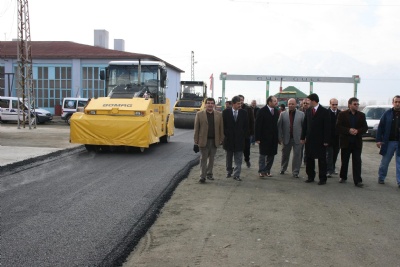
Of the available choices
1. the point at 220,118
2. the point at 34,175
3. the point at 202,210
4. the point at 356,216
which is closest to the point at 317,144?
the point at 220,118

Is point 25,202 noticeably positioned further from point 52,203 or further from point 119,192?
point 119,192

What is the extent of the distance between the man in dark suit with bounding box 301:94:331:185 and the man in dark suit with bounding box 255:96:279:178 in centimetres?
75

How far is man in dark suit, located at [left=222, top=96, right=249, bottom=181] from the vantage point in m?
9.20

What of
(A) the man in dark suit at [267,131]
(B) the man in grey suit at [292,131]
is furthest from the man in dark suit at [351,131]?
(A) the man in dark suit at [267,131]

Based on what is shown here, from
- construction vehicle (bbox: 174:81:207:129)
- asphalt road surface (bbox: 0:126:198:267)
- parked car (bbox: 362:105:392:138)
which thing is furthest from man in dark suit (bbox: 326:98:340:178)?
construction vehicle (bbox: 174:81:207:129)

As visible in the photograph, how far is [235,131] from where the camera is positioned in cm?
922

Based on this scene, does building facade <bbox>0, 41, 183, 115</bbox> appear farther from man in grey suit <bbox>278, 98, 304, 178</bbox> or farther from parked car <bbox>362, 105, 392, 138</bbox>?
man in grey suit <bbox>278, 98, 304, 178</bbox>

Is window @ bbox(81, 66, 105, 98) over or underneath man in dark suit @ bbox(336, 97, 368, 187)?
over

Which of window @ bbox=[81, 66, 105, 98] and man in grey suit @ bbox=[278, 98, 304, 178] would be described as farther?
window @ bbox=[81, 66, 105, 98]

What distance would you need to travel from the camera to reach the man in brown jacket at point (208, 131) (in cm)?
896

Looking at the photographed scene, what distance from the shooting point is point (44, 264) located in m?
4.27

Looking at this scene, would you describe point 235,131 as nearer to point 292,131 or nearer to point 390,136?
point 292,131

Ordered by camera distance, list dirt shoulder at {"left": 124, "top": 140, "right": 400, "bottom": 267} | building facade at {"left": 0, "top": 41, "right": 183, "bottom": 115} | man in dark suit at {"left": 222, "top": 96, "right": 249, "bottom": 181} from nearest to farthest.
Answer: dirt shoulder at {"left": 124, "top": 140, "right": 400, "bottom": 267} → man in dark suit at {"left": 222, "top": 96, "right": 249, "bottom": 181} → building facade at {"left": 0, "top": 41, "right": 183, "bottom": 115}

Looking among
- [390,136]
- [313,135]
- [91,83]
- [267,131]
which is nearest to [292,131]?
[267,131]
